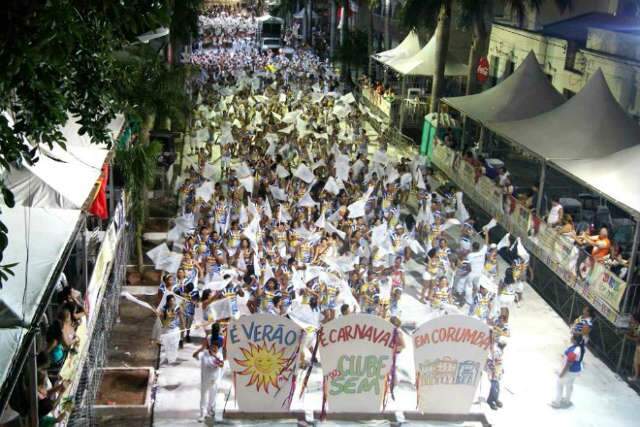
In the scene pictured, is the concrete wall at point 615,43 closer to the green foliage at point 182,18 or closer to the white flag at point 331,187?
the white flag at point 331,187

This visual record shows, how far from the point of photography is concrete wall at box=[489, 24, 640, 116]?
24000mm

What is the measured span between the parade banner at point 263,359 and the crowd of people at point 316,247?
38cm

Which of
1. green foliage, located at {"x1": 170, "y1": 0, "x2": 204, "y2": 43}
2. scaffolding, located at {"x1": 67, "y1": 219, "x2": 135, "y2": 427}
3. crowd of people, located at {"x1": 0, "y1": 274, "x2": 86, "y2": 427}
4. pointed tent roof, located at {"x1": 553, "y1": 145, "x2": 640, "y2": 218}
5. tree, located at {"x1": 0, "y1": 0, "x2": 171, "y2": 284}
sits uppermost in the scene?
tree, located at {"x1": 0, "y1": 0, "x2": 171, "y2": 284}

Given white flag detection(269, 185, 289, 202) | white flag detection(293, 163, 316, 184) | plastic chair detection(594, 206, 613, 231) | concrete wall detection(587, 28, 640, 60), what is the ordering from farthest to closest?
1. concrete wall detection(587, 28, 640, 60)
2. white flag detection(293, 163, 316, 184)
3. white flag detection(269, 185, 289, 202)
4. plastic chair detection(594, 206, 613, 231)

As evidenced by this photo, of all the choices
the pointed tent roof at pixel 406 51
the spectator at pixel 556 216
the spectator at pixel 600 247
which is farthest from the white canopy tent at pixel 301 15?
the spectator at pixel 600 247

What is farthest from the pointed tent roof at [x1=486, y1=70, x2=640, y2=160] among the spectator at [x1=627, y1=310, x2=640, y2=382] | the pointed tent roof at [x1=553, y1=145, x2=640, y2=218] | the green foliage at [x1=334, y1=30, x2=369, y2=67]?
the green foliage at [x1=334, y1=30, x2=369, y2=67]

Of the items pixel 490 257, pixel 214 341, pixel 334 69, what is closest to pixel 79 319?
pixel 214 341

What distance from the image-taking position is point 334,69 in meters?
54.0

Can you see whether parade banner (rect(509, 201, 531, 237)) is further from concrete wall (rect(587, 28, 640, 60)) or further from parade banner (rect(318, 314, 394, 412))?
parade banner (rect(318, 314, 394, 412))

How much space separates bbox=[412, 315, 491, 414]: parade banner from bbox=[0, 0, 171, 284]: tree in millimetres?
5910

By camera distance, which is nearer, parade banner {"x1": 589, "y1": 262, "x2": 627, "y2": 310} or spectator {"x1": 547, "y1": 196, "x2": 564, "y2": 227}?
parade banner {"x1": 589, "y1": 262, "x2": 627, "y2": 310}

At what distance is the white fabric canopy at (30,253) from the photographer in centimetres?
904

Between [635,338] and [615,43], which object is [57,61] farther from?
[615,43]

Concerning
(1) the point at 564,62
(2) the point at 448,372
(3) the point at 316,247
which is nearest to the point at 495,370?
(2) the point at 448,372
